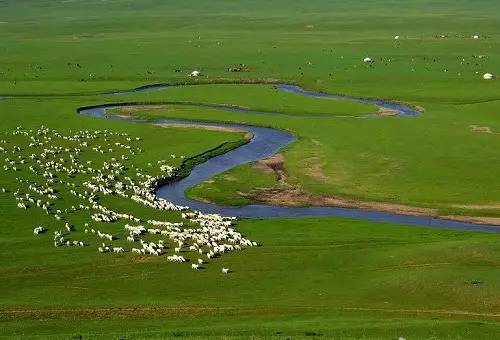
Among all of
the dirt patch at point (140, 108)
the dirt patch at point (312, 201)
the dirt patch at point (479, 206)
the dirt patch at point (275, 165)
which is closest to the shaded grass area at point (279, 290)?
the dirt patch at point (312, 201)

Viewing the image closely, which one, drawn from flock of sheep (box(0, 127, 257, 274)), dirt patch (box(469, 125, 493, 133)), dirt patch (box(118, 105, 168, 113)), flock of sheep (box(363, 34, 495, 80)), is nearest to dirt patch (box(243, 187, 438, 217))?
flock of sheep (box(0, 127, 257, 274))

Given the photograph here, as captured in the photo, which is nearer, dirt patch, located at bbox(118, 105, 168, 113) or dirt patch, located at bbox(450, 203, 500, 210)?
dirt patch, located at bbox(450, 203, 500, 210)

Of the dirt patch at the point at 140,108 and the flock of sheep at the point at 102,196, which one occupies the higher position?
the flock of sheep at the point at 102,196

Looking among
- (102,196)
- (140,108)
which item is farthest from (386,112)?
(102,196)

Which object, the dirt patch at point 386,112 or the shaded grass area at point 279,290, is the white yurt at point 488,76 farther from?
the shaded grass area at point 279,290

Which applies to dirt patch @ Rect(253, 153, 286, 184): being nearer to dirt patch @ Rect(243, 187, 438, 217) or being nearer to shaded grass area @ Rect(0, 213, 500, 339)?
dirt patch @ Rect(243, 187, 438, 217)

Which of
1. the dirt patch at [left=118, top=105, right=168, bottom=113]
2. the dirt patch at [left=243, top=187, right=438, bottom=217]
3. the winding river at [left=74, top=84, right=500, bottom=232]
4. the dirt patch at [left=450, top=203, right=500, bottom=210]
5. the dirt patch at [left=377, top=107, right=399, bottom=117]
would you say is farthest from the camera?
the dirt patch at [left=118, top=105, right=168, bottom=113]

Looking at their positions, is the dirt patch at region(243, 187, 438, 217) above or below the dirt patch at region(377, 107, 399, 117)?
below
